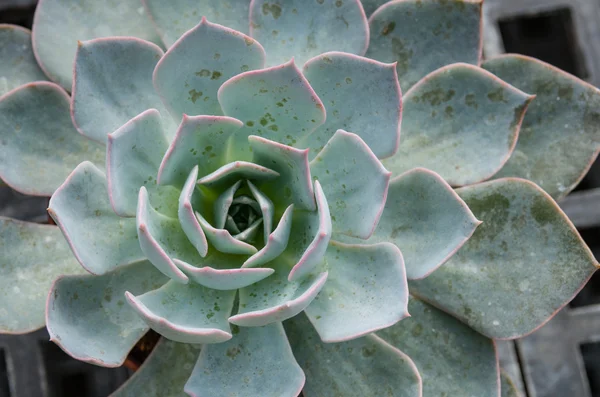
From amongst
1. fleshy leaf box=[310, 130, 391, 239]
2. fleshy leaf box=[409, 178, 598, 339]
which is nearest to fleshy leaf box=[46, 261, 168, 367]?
fleshy leaf box=[310, 130, 391, 239]

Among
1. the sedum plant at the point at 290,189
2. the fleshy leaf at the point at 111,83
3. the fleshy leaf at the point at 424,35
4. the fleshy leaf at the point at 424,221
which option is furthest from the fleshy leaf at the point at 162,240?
the fleshy leaf at the point at 424,35

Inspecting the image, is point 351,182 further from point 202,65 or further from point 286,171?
point 202,65

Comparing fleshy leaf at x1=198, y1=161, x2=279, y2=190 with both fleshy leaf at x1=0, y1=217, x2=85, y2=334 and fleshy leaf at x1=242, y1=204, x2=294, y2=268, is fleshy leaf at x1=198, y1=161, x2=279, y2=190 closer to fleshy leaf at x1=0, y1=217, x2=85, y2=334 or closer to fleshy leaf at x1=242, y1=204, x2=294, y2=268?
fleshy leaf at x1=242, y1=204, x2=294, y2=268

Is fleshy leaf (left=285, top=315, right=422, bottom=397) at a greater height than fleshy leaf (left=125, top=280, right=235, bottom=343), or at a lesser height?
lesser

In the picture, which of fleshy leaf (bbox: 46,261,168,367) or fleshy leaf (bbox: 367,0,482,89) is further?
fleshy leaf (bbox: 367,0,482,89)

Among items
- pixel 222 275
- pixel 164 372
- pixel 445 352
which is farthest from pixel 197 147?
pixel 445 352

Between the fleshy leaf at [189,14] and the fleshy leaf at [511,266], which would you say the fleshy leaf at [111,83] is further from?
the fleshy leaf at [511,266]

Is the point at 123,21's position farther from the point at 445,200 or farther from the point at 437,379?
the point at 437,379

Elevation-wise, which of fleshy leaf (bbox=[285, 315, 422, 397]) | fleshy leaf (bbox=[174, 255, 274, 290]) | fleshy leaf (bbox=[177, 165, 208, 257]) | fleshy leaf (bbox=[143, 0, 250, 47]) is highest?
fleshy leaf (bbox=[143, 0, 250, 47])
